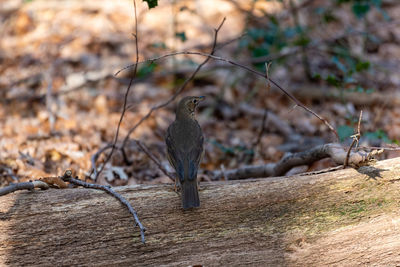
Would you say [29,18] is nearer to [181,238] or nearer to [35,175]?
[35,175]

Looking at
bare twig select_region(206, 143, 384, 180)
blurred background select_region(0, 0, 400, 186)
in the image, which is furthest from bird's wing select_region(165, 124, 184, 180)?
bare twig select_region(206, 143, 384, 180)

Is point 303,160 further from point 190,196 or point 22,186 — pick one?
point 22,186

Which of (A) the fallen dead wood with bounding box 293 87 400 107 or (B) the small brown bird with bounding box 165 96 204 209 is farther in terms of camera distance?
(A) the fallen dead wood with bounding box 293 87 400 107

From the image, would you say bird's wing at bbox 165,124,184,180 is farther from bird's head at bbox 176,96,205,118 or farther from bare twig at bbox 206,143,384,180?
bare twig at bbox 206,143,384,180

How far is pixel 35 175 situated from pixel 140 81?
3.72m

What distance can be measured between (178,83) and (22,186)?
190 inches

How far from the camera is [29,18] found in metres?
9.40

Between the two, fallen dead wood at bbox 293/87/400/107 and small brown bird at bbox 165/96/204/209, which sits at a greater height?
fallen dead wood at bbox 293/87/400/107

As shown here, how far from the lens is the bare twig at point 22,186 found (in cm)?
338

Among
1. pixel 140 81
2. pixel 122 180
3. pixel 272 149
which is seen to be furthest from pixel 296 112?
pixel 122 180

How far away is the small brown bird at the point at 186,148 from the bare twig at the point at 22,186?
107cm

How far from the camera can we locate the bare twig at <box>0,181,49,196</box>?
11.1 feet

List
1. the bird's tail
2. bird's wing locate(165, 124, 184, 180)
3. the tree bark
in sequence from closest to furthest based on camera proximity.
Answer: the tree bark
the bird's tail
bird's wing locate(165, 124, 184, 180)

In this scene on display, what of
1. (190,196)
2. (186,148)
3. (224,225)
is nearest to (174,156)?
(186,148)
